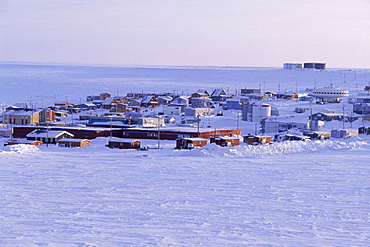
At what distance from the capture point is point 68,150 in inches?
305

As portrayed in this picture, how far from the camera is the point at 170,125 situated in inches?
523

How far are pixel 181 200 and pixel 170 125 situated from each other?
29.4 ft

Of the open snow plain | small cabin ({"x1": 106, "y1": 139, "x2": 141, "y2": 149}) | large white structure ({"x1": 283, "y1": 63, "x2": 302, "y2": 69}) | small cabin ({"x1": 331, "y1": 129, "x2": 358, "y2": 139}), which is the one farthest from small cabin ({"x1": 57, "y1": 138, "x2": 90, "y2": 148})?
large white structure ({"x1": 283, "y1": 63, "x2": 302, "y2": 69})

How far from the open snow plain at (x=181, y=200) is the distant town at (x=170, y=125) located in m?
2.41

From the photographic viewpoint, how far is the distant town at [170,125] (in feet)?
31.2

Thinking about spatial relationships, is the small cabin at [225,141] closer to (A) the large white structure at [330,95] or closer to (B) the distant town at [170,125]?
(B) the distant town at [170,125]

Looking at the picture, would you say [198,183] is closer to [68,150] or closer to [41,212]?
[41,212]

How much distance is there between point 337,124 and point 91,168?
28.6 ft

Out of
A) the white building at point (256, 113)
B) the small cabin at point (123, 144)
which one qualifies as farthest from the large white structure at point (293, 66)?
the small cabin at point (123, 144)

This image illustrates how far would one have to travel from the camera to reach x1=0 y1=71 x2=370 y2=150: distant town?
31.2ft

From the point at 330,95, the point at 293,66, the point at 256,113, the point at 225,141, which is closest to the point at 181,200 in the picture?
the point at 225,141

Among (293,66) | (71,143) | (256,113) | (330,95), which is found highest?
(293,66)

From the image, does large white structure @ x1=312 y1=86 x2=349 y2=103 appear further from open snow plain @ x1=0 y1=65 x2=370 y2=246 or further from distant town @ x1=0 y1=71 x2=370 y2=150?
open snow plain @ x1=0 y1=65 x2=370 y2=246

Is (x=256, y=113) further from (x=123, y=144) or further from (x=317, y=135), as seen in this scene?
(x=123, y=144)
